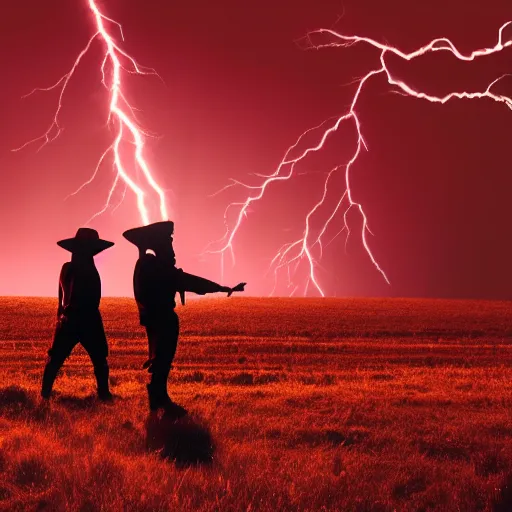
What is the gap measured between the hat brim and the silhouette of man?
1.41 m

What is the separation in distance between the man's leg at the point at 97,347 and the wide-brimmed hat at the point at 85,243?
82 cm

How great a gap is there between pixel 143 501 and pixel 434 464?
243cm

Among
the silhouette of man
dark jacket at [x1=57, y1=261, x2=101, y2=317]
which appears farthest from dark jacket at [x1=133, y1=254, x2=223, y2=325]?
dark jacket at [x1=57, y1=261, x2=101, y2=317]

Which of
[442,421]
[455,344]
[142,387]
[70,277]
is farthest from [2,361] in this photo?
[455,344]

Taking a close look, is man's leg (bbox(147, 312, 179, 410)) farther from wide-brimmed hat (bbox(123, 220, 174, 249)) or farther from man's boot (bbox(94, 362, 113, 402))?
man's boot (bbox(94, 362, 113, 402))

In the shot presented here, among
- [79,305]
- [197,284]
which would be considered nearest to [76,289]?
[79,305]

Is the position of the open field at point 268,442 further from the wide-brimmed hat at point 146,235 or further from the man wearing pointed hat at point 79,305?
the wide-brimmed hat at point 146,235

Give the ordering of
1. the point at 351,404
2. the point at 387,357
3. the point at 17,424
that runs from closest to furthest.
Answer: the point at 17,424 → the point at 351,404 → the point at 387,357

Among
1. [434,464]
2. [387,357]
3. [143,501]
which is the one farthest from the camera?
[387,357]

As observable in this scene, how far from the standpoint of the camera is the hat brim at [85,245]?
681 centimetres

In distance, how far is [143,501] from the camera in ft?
12.0

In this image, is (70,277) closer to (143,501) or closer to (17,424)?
(17,424)

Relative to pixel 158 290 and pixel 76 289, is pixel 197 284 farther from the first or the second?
pixel 76 289

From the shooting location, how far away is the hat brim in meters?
6.81
